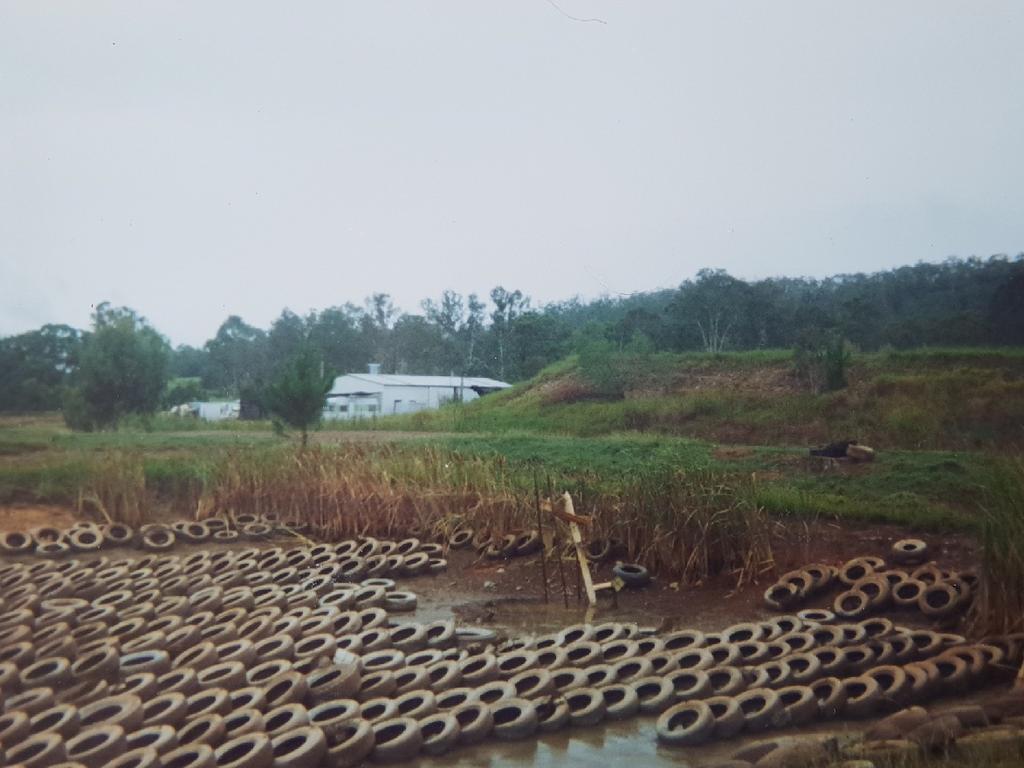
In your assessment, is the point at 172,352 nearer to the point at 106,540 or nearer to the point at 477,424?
the point at 106,540

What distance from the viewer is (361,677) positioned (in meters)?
6.91

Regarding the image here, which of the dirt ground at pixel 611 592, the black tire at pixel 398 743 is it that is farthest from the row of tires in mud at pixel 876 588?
the black tire at pixel 398 743

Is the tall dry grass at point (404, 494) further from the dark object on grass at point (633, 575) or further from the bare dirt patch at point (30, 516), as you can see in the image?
the bare dirt patch at point (30, 516)

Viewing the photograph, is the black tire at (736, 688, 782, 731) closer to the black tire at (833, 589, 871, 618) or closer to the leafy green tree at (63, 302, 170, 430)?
the black tire at (833, 589, 871, 618)

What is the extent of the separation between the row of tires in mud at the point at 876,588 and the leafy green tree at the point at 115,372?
671 cm

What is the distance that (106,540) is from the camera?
35.9 ft

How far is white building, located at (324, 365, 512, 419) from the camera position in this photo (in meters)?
14.1

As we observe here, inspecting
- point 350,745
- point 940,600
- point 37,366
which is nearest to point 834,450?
point 940,600

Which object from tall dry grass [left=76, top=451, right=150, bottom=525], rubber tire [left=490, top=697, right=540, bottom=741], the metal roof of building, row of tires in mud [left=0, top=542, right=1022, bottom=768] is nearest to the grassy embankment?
tall dry grass [left=76, top=451, right=150, bottom=525]

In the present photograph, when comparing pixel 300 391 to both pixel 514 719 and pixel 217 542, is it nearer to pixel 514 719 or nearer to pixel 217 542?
pixel 217 542

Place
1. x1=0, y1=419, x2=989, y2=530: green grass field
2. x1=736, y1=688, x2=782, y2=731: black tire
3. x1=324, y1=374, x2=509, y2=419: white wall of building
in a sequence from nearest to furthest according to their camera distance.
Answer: x1=736, y1=688, x2=782, y2=731: black tire, x1=0, y1=419, x2=989, y2=530: green grass field, x1=324, y1=374, x2=509, y2=419: white wall of building

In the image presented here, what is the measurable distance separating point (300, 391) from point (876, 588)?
283 inches

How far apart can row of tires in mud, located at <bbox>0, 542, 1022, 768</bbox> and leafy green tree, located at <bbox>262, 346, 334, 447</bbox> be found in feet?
12.7

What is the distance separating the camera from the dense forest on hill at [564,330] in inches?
395
